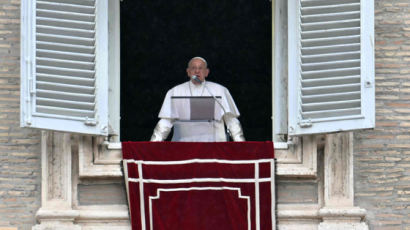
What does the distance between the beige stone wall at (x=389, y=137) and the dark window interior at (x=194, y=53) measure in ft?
8.20

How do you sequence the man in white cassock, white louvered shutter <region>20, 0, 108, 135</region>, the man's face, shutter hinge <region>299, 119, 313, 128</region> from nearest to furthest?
white louvered shutter <region>20, 0, 108, 135</region>, shutter hinge <region>299, 119, 313, 128</region>, the man in white cassock, the man's face

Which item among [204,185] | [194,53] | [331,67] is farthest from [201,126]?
[194,53]

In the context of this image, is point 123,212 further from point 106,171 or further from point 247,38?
point 247,38

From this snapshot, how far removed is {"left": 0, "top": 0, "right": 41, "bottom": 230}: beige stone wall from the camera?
14.1 m

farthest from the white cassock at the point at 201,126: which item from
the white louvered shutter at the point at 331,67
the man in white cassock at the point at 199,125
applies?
the white louvered shutter at the point at 331,67

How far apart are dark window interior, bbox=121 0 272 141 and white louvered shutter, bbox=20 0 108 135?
2592mm

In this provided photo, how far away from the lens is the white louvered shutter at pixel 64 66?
13.7 metres

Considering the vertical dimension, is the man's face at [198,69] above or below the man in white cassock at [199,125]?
above

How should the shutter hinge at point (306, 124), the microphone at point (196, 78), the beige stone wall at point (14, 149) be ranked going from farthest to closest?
the microphone at point (196, 78), the beige stone wall at point (14, 149), the shutter hinge at point (306, 124)

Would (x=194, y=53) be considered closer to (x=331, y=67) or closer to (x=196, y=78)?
(x=196, y=78)

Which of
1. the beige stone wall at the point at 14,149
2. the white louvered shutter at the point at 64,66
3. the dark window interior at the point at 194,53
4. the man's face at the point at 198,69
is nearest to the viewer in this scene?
the white louvered shutter at the point at 64,66

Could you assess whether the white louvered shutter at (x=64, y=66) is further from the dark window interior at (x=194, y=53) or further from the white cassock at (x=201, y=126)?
the dark window interior at (x=194, y=53)

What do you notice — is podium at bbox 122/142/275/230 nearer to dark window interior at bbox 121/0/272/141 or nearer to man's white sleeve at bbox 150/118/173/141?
man's white sleeve at bbox 150/118/173/141

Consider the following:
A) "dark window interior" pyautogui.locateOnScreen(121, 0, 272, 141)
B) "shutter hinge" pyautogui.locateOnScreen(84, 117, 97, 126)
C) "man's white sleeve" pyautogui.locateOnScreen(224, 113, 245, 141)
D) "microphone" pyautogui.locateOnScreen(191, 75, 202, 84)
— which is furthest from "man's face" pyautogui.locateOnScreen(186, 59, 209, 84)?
"shutter hinge" pyautogui.locateOnScreen(84, 117, 97, 126)
